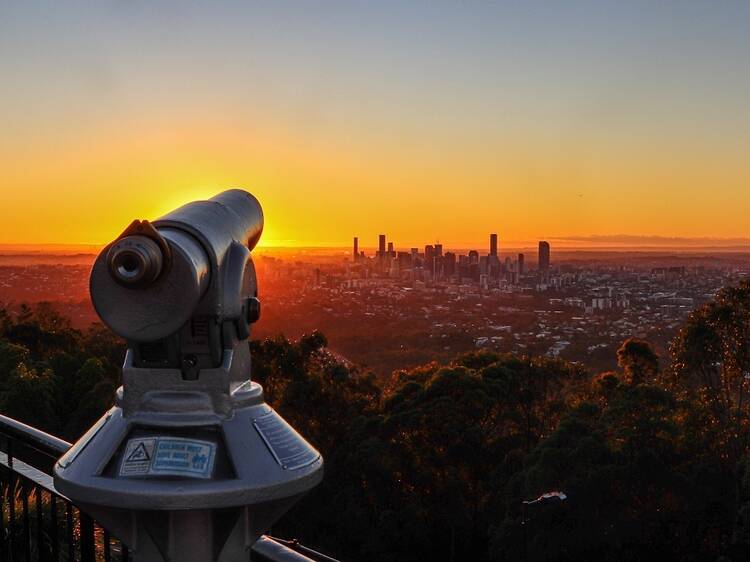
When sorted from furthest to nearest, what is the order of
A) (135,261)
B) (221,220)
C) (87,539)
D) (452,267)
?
(452,267), (87,539), (221,220), (135,261)

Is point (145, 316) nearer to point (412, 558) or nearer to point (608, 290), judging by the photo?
point (412, 558)

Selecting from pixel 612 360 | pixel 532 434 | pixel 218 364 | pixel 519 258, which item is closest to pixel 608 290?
pixel 519 258

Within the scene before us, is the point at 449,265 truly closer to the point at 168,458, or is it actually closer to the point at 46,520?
the point at 46,520

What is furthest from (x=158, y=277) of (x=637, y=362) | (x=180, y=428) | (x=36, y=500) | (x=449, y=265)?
(x=449, y=265)

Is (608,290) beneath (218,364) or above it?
beneath

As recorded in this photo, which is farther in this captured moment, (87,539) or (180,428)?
(87,539)

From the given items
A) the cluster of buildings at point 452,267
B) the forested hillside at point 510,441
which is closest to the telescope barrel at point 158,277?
the forested hillside at point 510,441

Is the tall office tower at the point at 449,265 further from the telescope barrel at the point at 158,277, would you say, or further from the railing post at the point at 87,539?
the telescope barrel at the point at 158,277
